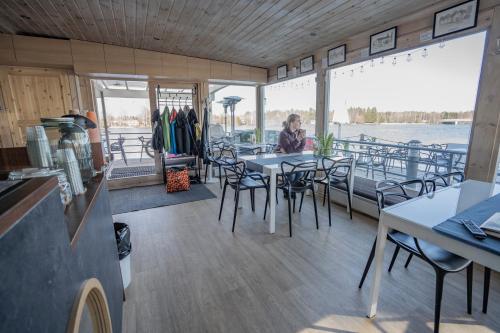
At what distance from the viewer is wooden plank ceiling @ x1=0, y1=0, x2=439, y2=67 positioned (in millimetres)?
2488

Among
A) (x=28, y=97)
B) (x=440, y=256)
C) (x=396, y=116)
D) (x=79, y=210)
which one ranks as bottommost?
(x=440, y=256)

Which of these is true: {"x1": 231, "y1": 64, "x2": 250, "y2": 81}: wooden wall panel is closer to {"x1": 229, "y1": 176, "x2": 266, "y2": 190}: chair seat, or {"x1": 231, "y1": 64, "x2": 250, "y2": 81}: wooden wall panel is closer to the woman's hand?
Result: the woman's hand

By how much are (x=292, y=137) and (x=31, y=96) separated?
399 cm

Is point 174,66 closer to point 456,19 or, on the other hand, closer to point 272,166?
point 272,166

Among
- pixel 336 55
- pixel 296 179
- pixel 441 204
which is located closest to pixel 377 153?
pixel 336 55

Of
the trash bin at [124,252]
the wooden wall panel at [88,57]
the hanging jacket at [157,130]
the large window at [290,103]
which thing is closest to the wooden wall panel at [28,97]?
the wooden wall panel at [88,57]

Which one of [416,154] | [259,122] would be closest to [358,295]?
[416,154]

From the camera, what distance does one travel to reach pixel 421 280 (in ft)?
6.35

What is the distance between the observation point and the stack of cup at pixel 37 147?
1102mm

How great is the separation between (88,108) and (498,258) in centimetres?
510

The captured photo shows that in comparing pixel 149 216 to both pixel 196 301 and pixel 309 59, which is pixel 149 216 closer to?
pixel 196 301

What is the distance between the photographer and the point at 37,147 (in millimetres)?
1115

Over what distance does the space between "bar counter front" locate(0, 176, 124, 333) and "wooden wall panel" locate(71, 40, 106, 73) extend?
3717 mm

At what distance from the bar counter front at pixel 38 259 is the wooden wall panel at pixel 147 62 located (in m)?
3.82
